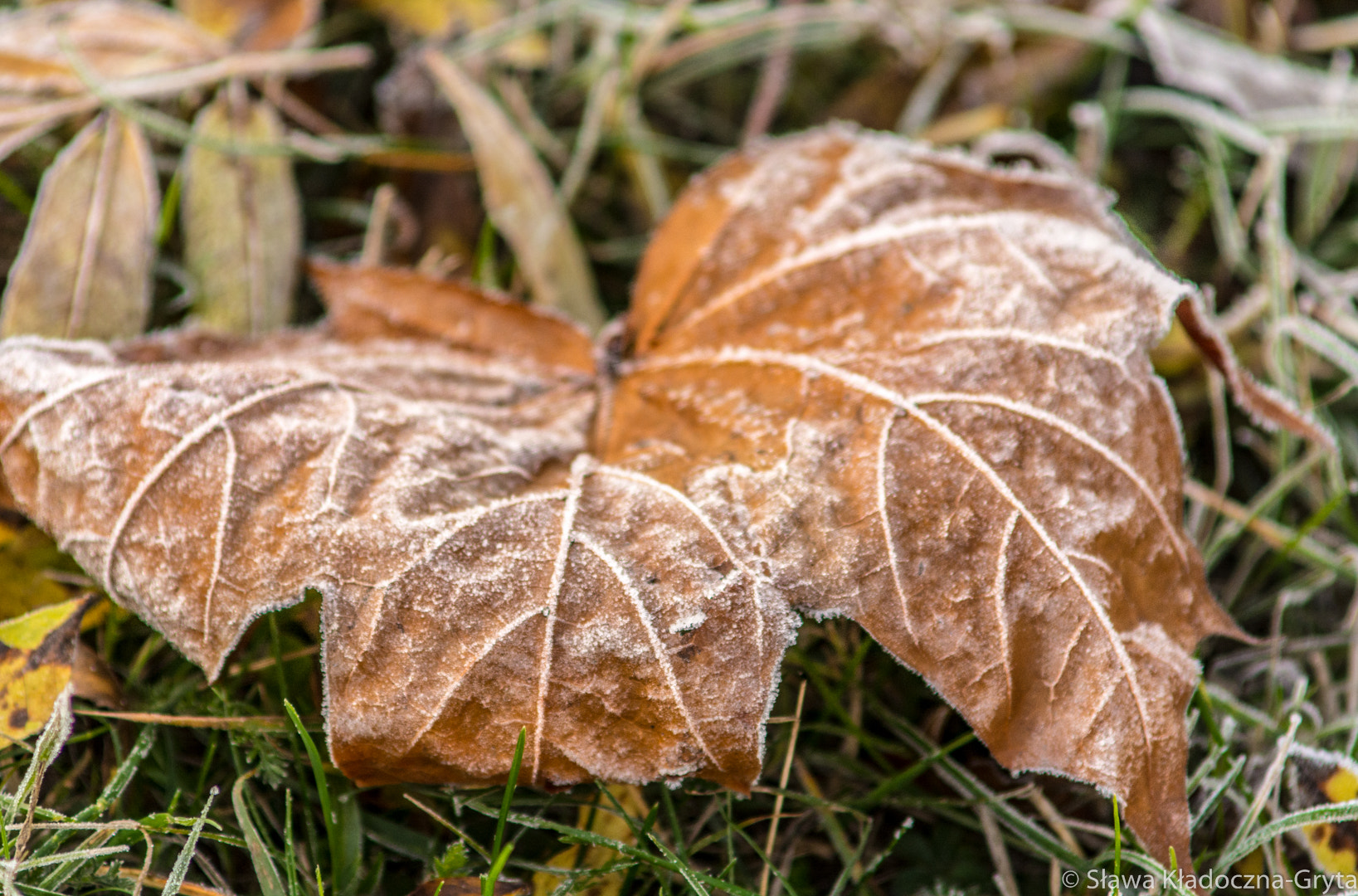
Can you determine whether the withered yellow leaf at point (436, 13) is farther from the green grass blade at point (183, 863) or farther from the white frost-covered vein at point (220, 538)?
the green grass blade at point (183, 863)

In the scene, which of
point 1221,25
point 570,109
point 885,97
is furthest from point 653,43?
point 1221,25

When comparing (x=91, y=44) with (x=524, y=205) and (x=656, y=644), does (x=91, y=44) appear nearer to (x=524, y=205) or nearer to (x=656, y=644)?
(x=524, y=205)

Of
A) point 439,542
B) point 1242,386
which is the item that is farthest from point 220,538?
point 1242,386

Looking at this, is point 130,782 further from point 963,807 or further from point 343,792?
point 963,807

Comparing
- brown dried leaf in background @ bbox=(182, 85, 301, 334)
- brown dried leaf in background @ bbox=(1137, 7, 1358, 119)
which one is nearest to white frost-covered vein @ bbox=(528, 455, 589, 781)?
brown dried leaf in background @ bbox=(182, 85, 301, 334)

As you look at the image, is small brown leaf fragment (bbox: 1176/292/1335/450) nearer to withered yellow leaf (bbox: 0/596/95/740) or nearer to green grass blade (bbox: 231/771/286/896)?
green grass blade (bbox: 231/771/286/896)
